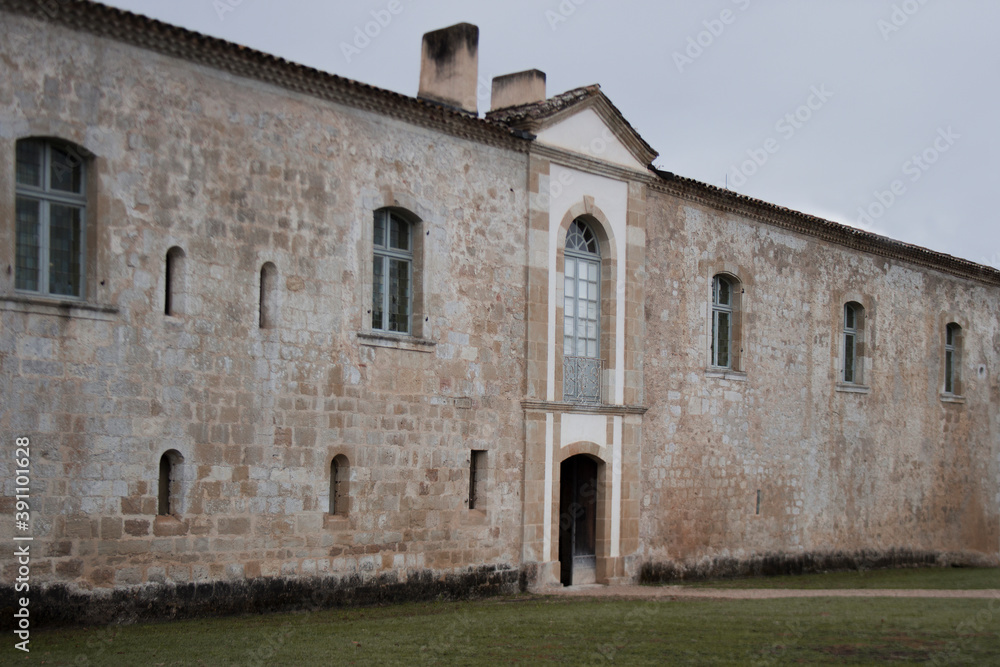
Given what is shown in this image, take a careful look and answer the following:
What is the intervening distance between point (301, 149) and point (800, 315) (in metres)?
11.4

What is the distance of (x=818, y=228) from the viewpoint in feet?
72.3

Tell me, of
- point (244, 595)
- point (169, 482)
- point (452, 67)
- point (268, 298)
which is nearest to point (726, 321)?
point (452, 67)

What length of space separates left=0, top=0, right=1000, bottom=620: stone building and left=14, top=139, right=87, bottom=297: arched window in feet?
0.11

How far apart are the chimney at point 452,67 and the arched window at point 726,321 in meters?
6.06

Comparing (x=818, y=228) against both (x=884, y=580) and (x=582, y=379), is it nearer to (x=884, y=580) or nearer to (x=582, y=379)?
(x=884, y=580)

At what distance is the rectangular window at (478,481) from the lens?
51.8 feet

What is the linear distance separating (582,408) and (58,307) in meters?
8.09

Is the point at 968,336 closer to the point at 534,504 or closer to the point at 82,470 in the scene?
the point at 534,504

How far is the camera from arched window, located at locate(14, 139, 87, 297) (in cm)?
1159

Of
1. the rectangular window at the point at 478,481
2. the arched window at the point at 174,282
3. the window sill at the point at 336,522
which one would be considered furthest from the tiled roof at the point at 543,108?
the window sill at the point at 336,522

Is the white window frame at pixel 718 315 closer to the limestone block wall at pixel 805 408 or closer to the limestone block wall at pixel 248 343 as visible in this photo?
the limestone block wall at pixel 805 408

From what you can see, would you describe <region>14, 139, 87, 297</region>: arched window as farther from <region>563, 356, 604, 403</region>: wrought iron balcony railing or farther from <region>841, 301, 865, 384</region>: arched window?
<region>841, 301, 865, 384</region>: arched window

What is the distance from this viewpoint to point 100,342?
466 inches

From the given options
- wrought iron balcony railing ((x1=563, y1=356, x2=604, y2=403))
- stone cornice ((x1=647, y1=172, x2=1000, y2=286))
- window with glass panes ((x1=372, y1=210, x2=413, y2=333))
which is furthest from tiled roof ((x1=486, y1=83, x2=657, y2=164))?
wrought iron balcony railing ((x1=563, y1=356, x2=604, y2=403))
